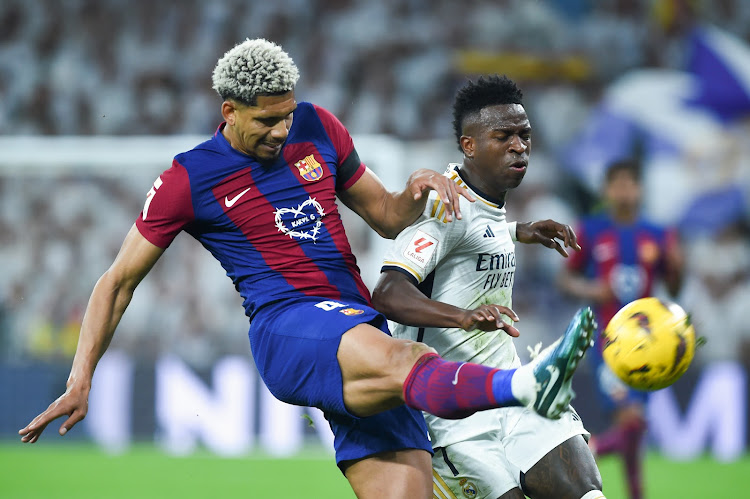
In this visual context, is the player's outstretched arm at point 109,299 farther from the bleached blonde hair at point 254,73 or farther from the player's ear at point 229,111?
the bleached blonde hair at point 254,73

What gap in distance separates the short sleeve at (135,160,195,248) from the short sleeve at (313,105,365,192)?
25.3 inches

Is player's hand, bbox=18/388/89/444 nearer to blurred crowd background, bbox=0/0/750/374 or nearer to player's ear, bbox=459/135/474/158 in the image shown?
player's ear, bbox=459/135/474/158

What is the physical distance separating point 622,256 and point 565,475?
350cm

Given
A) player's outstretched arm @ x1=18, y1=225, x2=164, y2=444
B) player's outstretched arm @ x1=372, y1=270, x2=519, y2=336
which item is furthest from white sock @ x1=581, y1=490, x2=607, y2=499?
player's outstretched arm @ x1=18, y1=225, x2=164, y2=444

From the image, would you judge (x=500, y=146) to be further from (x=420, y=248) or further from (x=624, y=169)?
(x=624, y=169)

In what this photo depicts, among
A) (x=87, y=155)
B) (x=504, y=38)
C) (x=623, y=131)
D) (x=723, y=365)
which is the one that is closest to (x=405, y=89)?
(x=504, y=38)

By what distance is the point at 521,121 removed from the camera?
411 centimetres

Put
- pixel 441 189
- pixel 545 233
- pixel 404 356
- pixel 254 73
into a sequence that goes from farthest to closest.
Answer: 1. pixel 545 233
2. pixel 254 73
3. pixel 441 189
4. pixel 404 356

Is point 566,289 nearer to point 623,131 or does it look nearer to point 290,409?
point 290,409

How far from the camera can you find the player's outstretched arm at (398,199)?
362 cm

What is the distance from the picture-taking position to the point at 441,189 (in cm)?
362

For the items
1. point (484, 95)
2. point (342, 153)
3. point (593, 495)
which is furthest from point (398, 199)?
point (593, 495)

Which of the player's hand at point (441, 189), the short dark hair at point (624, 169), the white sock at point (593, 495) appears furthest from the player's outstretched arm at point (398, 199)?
the short dark hair at point (624, 169)

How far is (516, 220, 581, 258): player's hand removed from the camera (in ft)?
13.6
